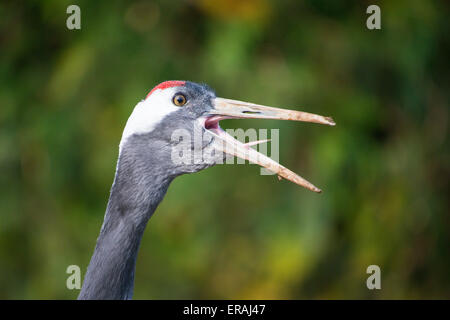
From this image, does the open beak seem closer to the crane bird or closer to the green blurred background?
the crane bird

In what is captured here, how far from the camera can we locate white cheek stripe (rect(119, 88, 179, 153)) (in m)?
2.65

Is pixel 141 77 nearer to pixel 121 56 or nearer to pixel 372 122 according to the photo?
pixel 121 56

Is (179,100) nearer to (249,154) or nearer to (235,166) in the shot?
(249,154)

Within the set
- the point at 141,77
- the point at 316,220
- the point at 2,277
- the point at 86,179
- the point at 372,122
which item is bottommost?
the point at 2,277

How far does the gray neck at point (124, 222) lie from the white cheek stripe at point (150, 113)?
0.08 m

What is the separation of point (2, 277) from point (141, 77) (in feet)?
7.87

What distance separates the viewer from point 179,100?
2.72 m

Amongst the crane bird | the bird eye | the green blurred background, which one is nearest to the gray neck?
the crane bird

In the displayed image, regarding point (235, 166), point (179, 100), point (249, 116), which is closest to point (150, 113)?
point (179, 100)

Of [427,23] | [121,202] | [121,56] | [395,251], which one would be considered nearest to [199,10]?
[121,56]

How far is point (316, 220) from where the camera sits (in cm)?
570

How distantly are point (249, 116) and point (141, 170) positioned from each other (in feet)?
1.63

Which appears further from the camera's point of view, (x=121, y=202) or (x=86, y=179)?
(x=86, y=179)

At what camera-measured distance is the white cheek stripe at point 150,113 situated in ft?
8.69
